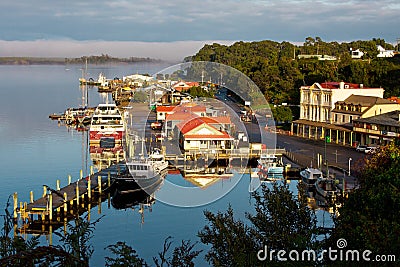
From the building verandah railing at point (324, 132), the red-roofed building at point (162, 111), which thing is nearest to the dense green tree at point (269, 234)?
the building verandah railing at point (324, 132)

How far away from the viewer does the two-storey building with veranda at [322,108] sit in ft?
88.6

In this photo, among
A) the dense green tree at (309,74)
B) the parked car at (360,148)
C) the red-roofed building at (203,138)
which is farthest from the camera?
the dense green tree at (309,74)

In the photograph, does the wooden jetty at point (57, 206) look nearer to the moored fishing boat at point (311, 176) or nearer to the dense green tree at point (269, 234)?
the moored fishing boat at point (311, 176)

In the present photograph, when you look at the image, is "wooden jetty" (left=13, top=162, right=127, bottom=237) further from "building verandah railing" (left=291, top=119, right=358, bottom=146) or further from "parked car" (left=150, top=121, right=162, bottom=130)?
"parked car" (left=150, top=121, right=162, bottom=130)

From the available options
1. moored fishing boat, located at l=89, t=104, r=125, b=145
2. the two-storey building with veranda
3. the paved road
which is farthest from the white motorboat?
the two-storey building with veranda

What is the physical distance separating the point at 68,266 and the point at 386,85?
32.8 meters

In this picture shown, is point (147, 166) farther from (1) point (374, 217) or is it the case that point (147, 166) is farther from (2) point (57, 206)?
(1) point (374, 217)

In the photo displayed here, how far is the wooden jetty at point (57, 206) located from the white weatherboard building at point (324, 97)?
1325 centimetres

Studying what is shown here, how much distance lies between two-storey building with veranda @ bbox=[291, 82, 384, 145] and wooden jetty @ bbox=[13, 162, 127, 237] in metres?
12.1

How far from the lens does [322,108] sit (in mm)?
28453

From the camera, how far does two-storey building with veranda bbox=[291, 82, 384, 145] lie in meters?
27.0

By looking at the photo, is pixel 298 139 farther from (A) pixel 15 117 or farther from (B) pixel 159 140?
(A) pixel 15 117

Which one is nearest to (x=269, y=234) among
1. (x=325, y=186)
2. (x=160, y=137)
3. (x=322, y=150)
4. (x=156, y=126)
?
(x=325, y=186)

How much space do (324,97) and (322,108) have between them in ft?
1.70
